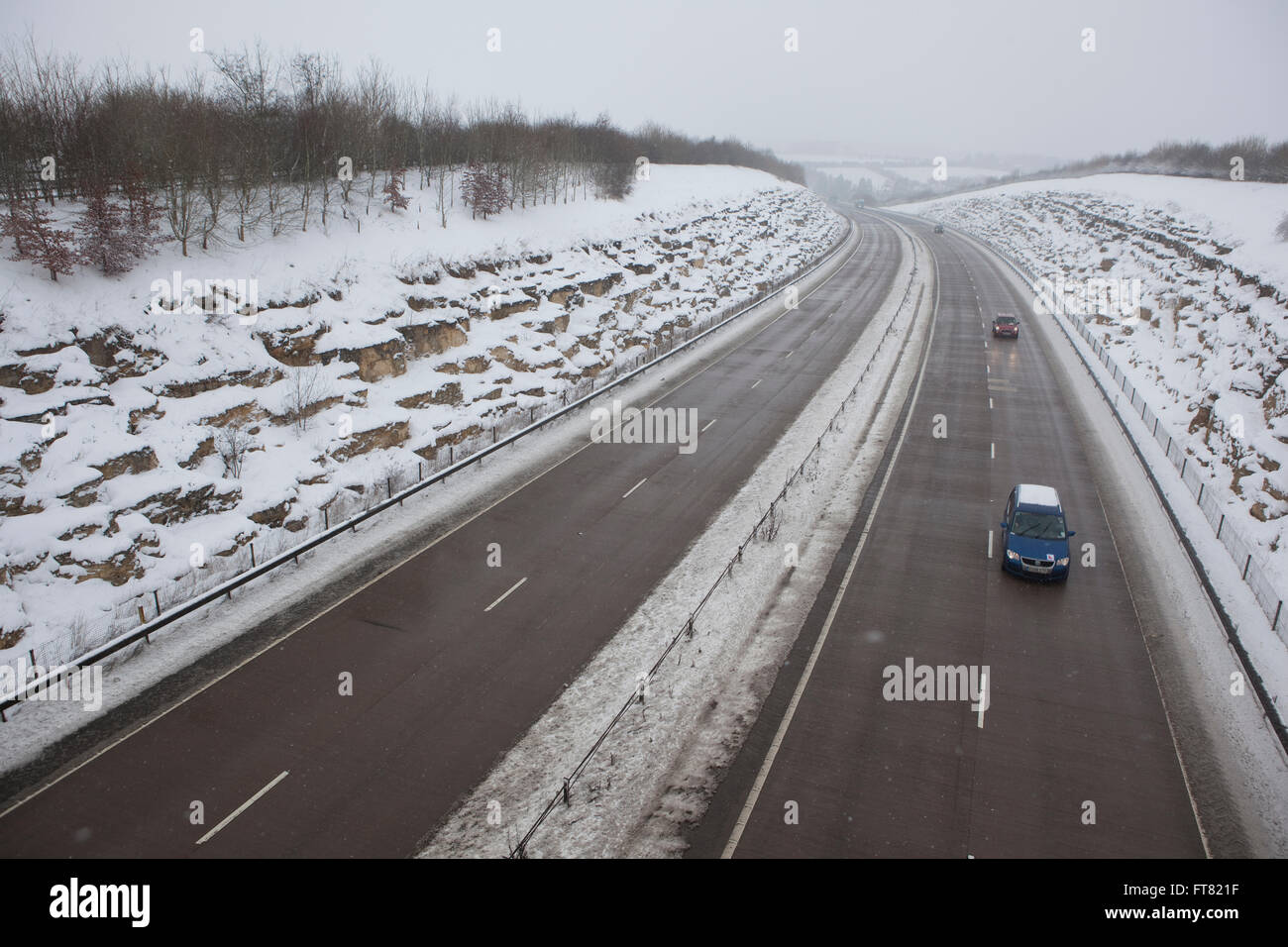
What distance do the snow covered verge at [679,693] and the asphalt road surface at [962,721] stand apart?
0.55 meters

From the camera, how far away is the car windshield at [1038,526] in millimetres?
19370

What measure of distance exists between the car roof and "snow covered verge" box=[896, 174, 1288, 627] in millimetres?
4602

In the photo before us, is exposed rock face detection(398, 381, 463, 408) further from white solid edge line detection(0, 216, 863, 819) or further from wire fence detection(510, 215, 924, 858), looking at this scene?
wire fence detection(510, 215, 924, 858)

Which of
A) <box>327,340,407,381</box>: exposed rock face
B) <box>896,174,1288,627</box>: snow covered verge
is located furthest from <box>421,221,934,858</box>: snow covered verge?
<box>327,340,407,381</box>: exposed rock face

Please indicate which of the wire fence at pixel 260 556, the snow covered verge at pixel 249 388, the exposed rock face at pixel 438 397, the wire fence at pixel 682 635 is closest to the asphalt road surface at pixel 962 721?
the wire fence at pixel 682 635

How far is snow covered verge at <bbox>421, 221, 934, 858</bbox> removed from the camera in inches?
471

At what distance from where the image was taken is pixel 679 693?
15.2 metres

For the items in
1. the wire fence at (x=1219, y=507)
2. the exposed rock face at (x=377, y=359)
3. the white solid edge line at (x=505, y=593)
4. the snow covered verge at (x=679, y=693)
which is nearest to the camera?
the snow covered verge at (x=679, y=693)

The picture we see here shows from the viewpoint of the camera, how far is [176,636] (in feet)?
54.4

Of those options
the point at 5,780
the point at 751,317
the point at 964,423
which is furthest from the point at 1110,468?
the point at 5,780

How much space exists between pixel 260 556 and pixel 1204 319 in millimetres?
40732

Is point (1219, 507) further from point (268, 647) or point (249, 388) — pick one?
point (249, 388)

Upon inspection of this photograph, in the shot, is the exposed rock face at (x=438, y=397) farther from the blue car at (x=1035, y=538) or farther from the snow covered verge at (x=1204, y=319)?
the snow covered verge at (x=1204, y=319)

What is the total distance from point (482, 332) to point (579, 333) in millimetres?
6233
